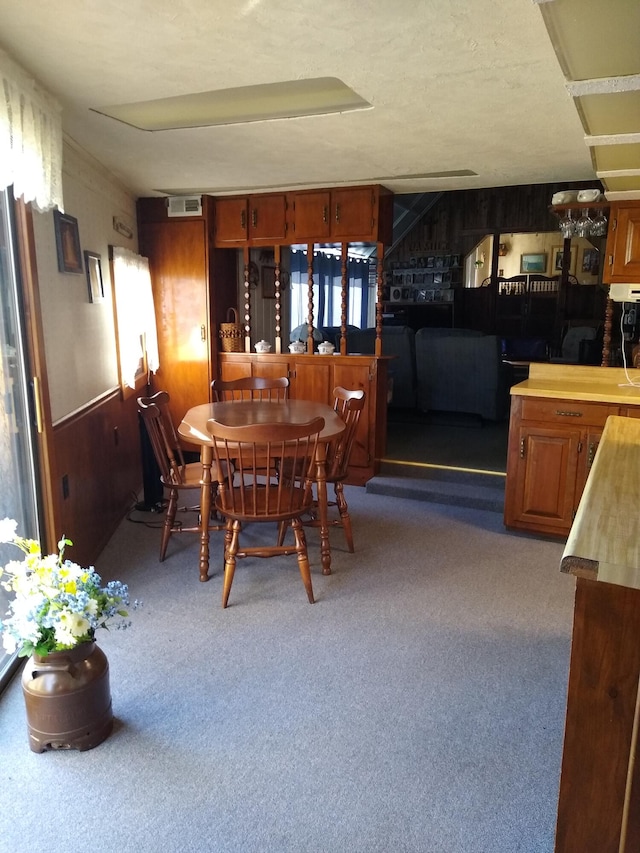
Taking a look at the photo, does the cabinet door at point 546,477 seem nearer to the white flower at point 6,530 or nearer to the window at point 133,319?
the window at point 133,319

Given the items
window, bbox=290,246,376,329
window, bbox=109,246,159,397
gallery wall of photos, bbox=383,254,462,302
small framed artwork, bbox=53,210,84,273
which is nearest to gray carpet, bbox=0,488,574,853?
small framed artwork, bbox=53,210,84,273

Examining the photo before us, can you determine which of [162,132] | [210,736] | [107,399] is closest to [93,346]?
[107,399]

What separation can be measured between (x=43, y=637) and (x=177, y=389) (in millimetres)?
3359

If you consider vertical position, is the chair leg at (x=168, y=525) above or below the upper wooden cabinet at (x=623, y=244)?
below

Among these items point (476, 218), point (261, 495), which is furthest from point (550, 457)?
point (476, 218)

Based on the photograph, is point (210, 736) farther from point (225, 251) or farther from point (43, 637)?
point (225, 251)

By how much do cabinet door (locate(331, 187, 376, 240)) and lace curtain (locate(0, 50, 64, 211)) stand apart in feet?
7.44

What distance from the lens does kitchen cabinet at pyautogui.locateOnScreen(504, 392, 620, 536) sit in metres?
3.32

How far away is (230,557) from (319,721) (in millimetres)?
913

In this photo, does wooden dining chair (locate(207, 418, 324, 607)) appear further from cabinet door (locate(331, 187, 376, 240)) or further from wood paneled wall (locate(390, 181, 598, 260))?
wood paneled wall (locate(390, 181, 598, 260))

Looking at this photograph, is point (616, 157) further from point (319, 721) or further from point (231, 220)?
point (231, 220)

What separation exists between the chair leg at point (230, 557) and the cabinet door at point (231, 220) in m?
2.74

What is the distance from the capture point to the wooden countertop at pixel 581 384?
10.8 feet

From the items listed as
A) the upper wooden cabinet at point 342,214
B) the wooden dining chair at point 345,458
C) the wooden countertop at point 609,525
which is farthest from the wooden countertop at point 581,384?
the upper wooden cabinet at point 342,214
